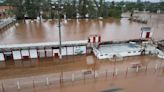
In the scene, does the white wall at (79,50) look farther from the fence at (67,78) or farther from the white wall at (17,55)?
the white wall at (17,55)

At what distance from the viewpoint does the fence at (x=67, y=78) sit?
39.2ft

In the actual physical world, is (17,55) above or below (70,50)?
below

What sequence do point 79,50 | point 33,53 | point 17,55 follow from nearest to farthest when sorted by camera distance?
point 17,55, point 33,53, point 79,50

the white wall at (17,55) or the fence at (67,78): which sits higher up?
the white wall at (17,55)

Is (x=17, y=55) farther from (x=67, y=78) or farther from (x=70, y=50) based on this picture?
(x=67, y=78)

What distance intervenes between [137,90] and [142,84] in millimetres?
1077

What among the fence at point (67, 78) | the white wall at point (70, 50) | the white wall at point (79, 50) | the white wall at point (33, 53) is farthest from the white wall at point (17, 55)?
the white wall at point (79, 50)

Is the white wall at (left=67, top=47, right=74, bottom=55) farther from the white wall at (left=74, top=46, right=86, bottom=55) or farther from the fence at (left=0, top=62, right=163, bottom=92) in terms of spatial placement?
the fence at (left=0, top=62, right=163, bottom=92)

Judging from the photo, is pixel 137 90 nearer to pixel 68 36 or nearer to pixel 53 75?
pixel 53 75

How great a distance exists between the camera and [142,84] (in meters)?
12.8

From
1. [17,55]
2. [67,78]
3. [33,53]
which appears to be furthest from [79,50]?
[17,55]

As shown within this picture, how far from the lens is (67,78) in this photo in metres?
13.3

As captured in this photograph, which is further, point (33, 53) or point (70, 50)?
point (70, 50)

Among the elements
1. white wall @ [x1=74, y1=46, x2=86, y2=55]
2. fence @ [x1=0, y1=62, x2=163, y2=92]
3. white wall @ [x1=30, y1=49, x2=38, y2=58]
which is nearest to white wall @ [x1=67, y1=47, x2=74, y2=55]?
white wall @ [x1=74, y1=46, x2=86, y2=55]
